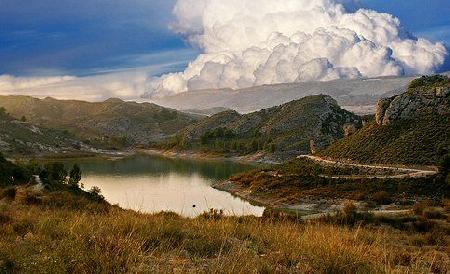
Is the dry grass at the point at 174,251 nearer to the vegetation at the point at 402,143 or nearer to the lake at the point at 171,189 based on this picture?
the lake at the point at 171,189

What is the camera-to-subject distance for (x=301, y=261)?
797 cm

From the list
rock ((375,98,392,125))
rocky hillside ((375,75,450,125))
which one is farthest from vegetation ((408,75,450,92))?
rock ((375,98,392,125))

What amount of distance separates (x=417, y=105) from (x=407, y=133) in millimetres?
8364

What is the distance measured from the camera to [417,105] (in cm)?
9988

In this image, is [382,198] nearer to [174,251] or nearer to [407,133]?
[407,133]

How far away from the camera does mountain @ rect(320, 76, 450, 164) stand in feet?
292

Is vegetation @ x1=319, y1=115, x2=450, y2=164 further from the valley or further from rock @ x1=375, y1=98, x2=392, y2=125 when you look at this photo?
rock @ x1=375, y1=98, x2=392, y2=125

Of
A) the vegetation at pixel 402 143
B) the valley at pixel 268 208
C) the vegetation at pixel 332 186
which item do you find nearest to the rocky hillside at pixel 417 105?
the valley at pixel 268 208

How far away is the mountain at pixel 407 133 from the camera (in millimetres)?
88938

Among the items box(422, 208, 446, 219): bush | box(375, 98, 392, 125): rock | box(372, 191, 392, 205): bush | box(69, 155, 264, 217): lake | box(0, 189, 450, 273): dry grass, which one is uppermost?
box(375, 98, 392, 125): rock

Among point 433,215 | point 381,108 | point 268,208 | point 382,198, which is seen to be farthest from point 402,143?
point 433,215

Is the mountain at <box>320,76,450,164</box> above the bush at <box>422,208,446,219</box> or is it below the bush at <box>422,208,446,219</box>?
above

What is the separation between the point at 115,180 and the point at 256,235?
3991 inches

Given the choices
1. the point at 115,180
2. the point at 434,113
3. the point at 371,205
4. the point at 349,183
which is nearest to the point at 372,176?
the point at 349,183
